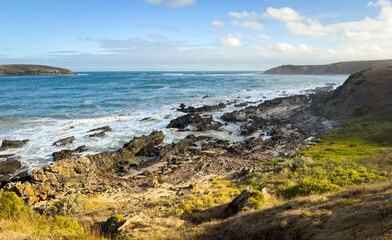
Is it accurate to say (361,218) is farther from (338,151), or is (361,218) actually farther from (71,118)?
(71,118)

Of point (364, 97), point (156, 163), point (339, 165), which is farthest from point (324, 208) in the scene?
point (364, 97)

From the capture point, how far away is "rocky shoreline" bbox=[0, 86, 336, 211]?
1366 cm

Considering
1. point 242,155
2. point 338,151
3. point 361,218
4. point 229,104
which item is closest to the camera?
point 361,218

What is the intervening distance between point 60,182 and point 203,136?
582 inches

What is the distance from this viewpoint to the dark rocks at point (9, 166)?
16.0 meters

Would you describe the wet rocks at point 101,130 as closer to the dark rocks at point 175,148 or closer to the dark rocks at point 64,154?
the dark rocks at point 64,154

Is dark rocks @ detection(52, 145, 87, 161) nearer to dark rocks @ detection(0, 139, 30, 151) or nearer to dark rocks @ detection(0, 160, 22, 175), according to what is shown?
dark rocks @ detection(0, 160, 22, 175)

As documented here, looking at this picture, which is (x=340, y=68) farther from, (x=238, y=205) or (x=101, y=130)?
(x=238, y=205)

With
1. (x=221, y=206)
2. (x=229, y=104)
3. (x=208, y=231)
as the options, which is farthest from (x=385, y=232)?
(x=229, y=104)

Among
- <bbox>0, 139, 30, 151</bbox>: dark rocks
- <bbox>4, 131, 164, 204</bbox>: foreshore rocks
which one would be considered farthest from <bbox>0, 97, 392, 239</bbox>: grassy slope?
<bbox>0, 139, 30, 151</bbox>: dark rocks

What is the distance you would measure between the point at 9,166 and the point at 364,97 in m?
40.6

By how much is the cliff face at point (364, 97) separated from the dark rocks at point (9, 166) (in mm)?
36041

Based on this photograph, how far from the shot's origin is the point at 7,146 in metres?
20.9

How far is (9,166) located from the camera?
16469 millimetres
